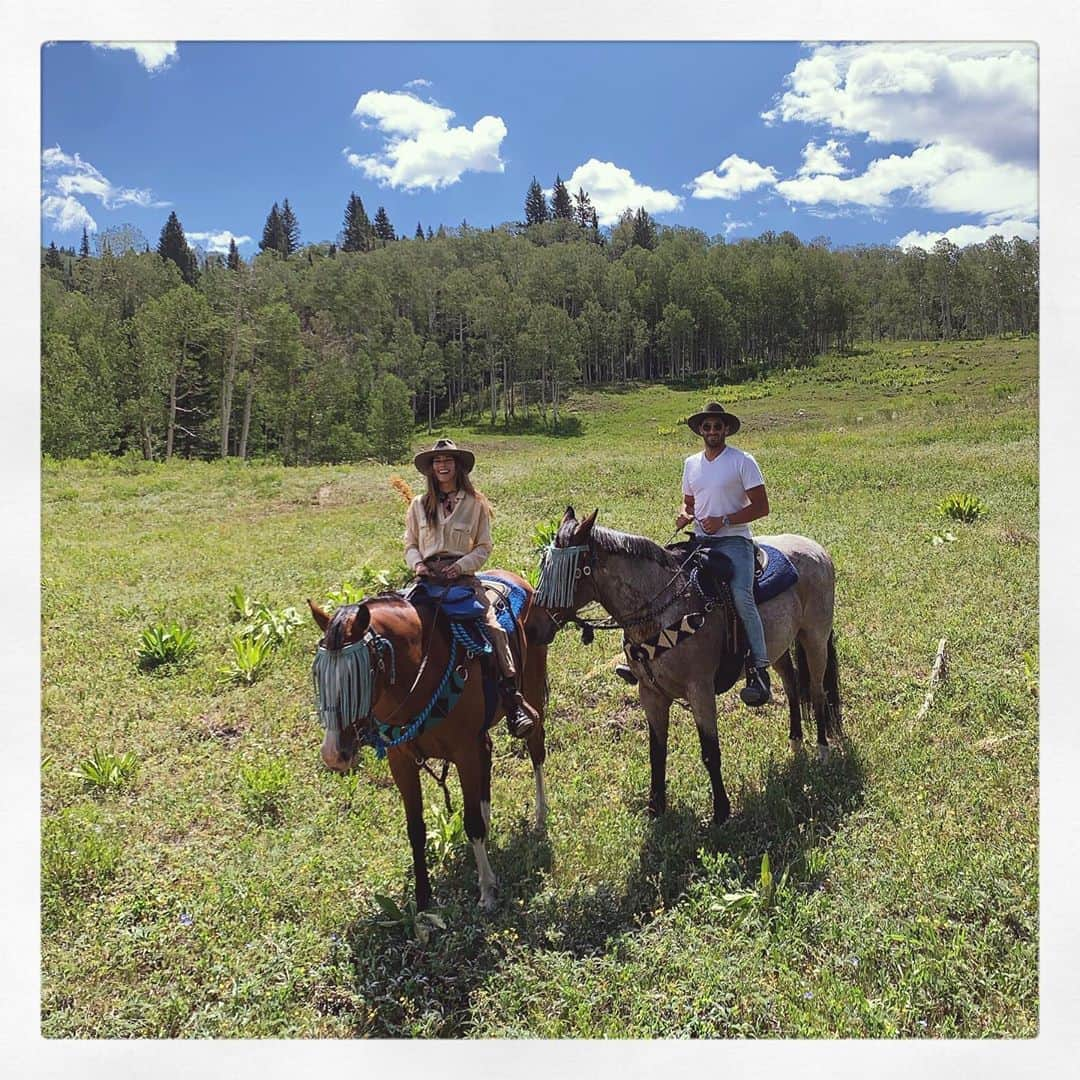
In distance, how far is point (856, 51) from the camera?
462 centimetres

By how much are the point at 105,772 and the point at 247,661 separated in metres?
2.47

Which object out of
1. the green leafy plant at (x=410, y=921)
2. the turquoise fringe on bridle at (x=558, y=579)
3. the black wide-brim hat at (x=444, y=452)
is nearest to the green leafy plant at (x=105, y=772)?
the green leafy plant at (x=410, y=921)

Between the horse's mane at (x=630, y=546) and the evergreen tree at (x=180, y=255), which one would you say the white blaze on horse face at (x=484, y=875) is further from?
the evergreen tree at (x=180, y=255)

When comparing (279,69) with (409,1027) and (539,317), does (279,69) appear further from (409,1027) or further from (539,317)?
(539,317)

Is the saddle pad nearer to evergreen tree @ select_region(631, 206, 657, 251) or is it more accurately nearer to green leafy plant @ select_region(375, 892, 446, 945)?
green leafy plant @ select_region(375, 892, 446, 945)

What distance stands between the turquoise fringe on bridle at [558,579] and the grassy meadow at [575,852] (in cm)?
208

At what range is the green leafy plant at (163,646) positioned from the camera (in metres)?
9.41

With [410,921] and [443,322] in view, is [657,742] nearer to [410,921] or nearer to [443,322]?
[410,921]

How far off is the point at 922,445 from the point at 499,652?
877 inches

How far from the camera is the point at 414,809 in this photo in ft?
16.2

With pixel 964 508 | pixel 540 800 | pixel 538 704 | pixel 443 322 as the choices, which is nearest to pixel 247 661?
pixel 538 704
